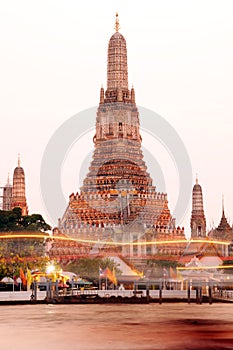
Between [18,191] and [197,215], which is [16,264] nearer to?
[18,191]

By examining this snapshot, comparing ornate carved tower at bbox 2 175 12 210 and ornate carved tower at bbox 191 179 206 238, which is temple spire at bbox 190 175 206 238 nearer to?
ornate carved tower at bbox 191 179 206 238

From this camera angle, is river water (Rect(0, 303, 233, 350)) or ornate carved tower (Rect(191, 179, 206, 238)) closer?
river water (Rect(0, 303, 233, 350))

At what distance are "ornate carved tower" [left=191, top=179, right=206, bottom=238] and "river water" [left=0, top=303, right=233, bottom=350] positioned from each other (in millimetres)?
108739

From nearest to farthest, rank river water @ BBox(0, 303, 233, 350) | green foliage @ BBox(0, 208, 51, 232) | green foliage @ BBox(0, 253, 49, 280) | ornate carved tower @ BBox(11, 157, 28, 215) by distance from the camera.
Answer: river water @ BBox(0, 303, 233, 350) → green foliage @ BBox(0, 253, 49, 280) → green foliage @ BBox(0, 208, 51, 232) → ornate carved tower @ BBox(11, 157, 28, 215)

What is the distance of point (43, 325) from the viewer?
31859 mm

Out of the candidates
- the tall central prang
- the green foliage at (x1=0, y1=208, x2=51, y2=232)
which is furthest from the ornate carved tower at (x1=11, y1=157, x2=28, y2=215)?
the green foliage at (x1=0, y1=208, x2=51, y2=232)

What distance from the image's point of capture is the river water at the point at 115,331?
24.0 m

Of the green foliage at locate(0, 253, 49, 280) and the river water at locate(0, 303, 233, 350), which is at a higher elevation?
the green foliage at locate(0, 253, 49, 280)

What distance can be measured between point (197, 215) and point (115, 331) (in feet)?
403

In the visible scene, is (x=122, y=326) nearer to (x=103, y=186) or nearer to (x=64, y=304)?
(x=64, y=304)

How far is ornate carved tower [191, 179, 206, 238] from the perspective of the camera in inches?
5825

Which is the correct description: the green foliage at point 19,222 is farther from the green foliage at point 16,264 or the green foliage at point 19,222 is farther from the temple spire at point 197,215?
the temple spire at point 197,215

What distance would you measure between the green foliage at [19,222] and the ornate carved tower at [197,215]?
52118mm

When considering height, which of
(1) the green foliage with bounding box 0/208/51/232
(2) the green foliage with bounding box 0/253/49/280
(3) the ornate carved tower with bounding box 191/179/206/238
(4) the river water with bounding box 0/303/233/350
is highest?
(3) the ornate carved tower with bounding box 191/179/206/238
